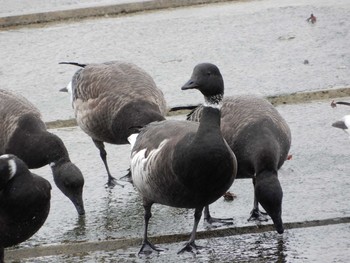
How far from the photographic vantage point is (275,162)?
648 centimetres

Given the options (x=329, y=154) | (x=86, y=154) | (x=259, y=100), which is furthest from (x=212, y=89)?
(x=86, y=154)

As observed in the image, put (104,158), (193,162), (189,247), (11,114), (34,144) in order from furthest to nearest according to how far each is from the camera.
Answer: (104,158), (11,114), (34,144), (189,247), (193,162)

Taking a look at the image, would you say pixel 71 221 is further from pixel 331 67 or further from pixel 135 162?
pixel 331 67

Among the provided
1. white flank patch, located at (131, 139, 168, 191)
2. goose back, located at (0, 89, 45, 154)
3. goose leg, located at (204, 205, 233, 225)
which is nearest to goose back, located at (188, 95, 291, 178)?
goose leg, located at (204, 205, 233, 225)

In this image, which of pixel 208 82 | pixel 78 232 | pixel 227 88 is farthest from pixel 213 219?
pixel 227 88

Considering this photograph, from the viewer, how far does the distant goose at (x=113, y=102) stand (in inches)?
295

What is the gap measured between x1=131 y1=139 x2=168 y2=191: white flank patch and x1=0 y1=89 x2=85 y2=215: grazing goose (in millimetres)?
425

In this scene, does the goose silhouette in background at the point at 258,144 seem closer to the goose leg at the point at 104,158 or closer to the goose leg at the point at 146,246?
the goose leg at the point at 146,246

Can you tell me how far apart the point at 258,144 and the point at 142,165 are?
80 cm

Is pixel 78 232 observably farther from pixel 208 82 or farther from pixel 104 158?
pixel 208 82

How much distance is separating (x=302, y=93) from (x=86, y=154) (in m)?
2.03

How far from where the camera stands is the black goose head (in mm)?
6027

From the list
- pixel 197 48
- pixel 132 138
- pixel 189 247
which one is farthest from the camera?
pixel 197 48

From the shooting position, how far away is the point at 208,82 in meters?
6.05
